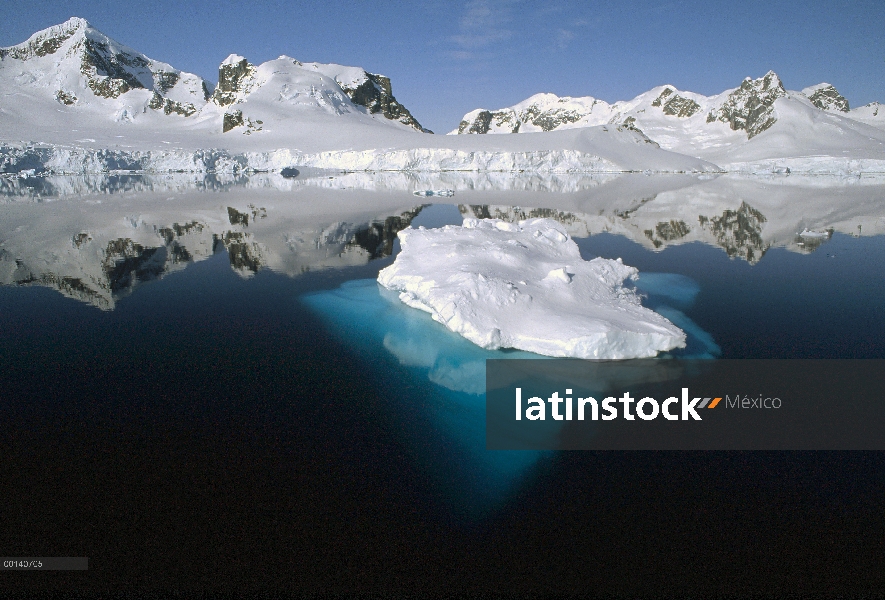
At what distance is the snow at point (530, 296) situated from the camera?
7.70 m

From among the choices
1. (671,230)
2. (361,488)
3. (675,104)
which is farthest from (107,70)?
(675,104)

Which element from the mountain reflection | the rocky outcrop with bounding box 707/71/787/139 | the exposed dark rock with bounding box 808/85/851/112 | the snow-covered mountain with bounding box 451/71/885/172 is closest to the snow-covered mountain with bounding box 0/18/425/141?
the mountain reflection

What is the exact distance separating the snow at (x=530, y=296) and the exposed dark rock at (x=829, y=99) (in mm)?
144677

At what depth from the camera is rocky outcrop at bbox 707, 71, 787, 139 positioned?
9462cm

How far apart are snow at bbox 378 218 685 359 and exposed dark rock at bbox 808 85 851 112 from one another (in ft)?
475

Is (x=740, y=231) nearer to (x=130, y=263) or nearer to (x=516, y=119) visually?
(x=130, y=263)

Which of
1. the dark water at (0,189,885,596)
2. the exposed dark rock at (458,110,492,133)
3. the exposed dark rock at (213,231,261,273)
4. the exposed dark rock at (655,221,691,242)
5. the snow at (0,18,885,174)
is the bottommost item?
the dark water at (0,189,885,596)

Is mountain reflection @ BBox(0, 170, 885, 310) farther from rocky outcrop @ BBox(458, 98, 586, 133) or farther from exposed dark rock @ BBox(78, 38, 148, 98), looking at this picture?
rocky outcrop @ BBox(458, 98, 586, 133)

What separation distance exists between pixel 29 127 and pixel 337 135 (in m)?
41.2

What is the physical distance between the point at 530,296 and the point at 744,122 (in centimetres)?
12054

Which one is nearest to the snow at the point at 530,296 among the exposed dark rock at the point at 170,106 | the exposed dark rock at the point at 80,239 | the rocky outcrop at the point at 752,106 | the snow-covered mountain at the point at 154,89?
the exposed dark rock at the point at 80,239

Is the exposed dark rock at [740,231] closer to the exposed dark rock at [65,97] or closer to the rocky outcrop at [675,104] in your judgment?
the exposed dark rock at [65,97]

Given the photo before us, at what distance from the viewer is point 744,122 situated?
10275cm

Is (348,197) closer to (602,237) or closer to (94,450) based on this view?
(602,237)
